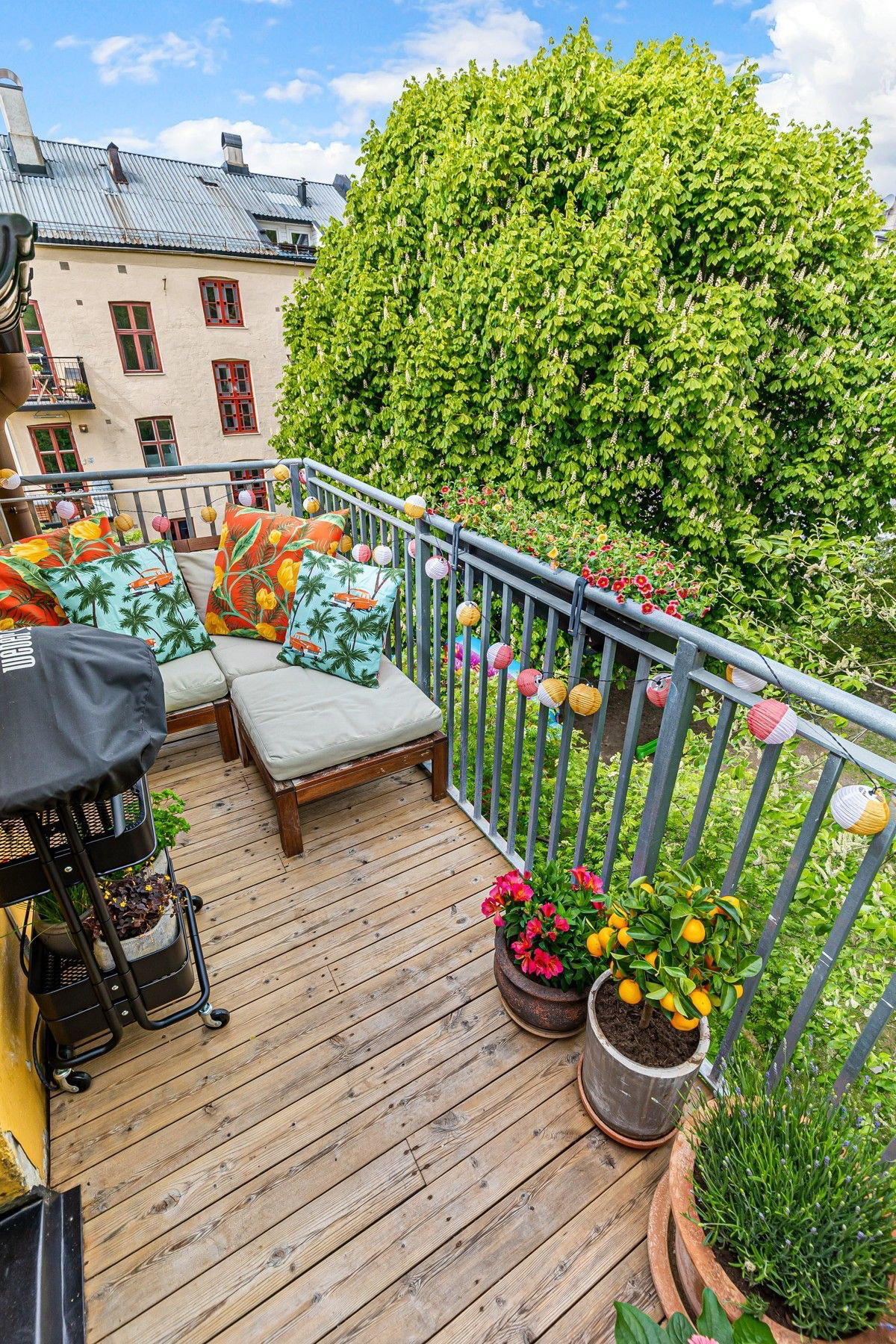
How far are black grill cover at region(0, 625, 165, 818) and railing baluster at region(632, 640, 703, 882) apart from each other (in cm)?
108

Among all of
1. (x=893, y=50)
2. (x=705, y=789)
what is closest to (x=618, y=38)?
(x=893, y=50)

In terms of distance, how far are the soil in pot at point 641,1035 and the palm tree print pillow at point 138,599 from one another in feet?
7.21

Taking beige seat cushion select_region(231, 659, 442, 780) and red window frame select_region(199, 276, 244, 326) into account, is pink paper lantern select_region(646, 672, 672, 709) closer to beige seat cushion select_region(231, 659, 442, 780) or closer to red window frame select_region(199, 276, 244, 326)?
beige seat cushion select_region(231, 659, 442, 780)

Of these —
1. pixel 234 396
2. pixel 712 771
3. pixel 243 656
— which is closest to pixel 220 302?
pixel 234 396

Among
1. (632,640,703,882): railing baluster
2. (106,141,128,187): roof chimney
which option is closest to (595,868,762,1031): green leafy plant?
(632,640,703,882): railing baluster

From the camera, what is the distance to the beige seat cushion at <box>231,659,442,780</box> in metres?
2.22

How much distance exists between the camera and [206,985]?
1670 mm

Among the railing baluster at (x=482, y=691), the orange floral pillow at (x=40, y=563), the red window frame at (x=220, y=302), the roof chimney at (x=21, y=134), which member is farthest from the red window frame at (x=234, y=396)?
the railing baluster at (x=482, y=691)

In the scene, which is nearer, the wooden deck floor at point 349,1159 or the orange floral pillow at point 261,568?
the wooden deck floor at point 349,1159

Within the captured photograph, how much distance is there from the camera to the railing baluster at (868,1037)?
1.01 metres

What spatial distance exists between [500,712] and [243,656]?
4.26 feet

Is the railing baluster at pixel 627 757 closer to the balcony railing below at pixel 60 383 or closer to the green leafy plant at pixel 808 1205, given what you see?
the green leafy plant at pixel 808 1205

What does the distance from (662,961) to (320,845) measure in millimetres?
1485

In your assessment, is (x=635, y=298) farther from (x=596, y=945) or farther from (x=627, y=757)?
(x=596, y=945)
